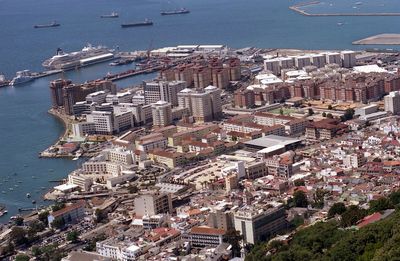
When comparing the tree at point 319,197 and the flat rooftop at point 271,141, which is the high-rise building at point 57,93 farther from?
the tree at point 319,197

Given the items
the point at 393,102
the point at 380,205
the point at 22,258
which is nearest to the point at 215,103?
the point at 393,102

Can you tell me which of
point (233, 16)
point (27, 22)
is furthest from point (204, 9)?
point (27, 22)

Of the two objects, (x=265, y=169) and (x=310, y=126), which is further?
(x=310, y=126)

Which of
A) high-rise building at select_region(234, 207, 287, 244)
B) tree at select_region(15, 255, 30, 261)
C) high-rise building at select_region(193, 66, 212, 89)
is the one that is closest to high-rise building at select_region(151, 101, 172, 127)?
high-rise building at select_region(193, 66, 212, 89)

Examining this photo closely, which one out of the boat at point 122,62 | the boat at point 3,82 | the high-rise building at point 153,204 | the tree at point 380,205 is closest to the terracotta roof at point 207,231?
the high-rise building at point 153,204

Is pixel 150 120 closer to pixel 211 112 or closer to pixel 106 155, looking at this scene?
pixel 211 112

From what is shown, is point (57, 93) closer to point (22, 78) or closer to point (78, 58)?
point (22, 78)
